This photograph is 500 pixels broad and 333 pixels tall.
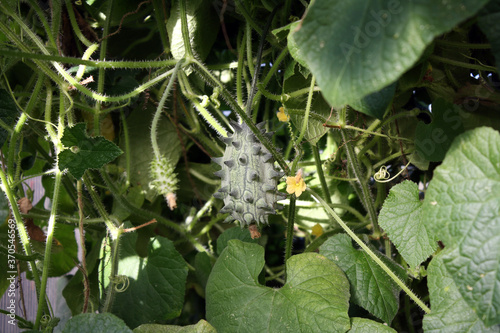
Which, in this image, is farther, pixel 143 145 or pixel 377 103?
pixel 143 145

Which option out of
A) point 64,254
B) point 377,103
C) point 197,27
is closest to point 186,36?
point 197,27

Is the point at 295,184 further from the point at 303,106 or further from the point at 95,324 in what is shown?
the point at 95,324

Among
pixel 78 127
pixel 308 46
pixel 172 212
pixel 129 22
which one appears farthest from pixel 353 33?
pixel 172 212

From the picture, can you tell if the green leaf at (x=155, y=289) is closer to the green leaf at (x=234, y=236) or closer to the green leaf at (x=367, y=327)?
the green leaf at (x=234, y=236)

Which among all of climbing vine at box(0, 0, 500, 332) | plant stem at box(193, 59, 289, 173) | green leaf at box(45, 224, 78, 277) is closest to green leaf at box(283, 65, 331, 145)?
climbing vine at box(0, 0, 500, 332)

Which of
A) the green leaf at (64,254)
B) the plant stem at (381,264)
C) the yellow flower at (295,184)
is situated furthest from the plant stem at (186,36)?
the green leaf at (64,254)

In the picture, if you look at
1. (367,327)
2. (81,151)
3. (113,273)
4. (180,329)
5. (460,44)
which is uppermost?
(81,151)

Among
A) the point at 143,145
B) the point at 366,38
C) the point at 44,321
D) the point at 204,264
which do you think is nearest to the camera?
the point at 366,38
